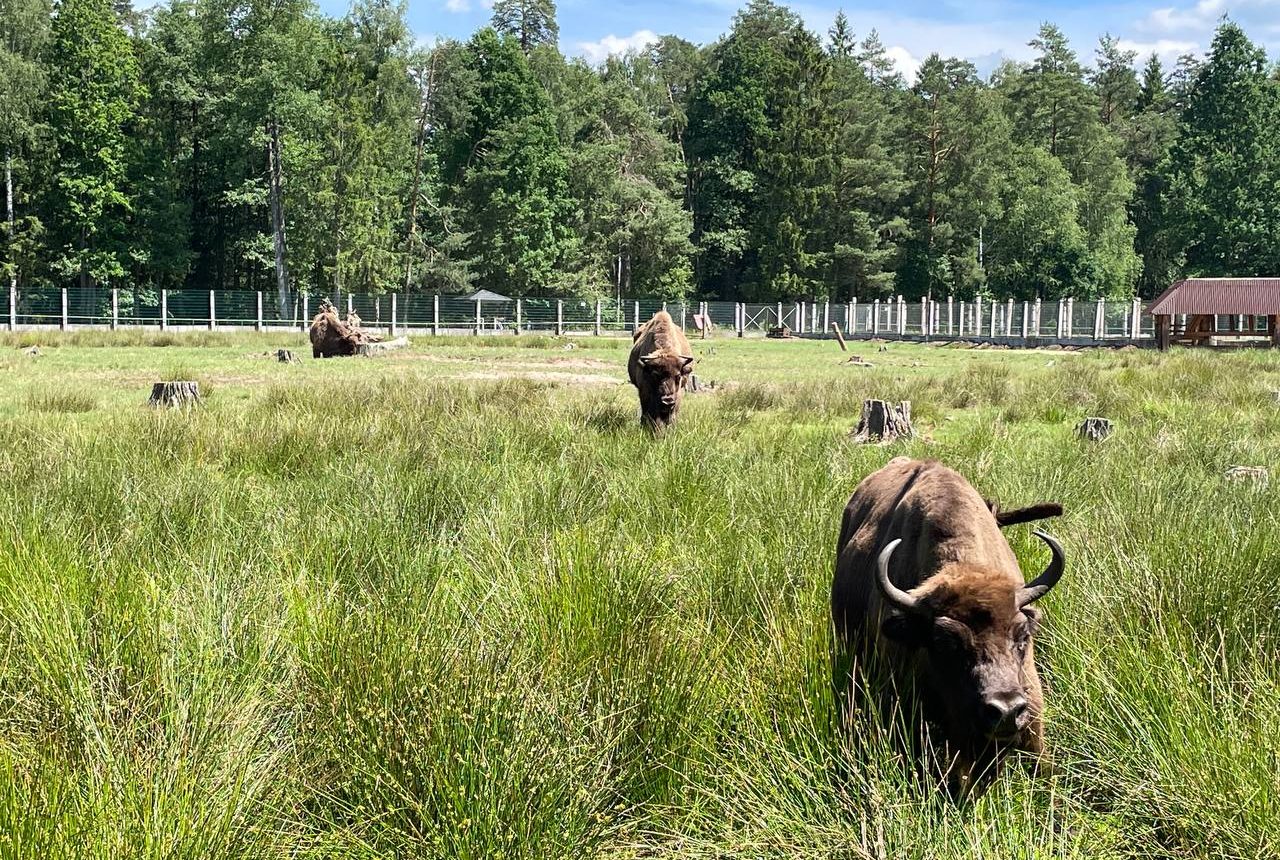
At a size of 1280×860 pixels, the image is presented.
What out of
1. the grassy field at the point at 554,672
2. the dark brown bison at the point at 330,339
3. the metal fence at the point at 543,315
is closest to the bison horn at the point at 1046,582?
the grassy field at the point at 554,672

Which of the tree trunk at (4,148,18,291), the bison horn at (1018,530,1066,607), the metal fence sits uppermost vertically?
the tree trunk at (4,148,18,291)

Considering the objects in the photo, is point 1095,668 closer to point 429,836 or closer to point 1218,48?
point 429,836

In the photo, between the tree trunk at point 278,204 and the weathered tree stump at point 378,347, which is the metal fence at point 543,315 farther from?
the weathered tree stump at point 378,347

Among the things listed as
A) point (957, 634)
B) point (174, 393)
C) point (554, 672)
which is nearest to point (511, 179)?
point (174, 393)

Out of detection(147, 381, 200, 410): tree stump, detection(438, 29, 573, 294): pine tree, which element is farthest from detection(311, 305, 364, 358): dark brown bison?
detection(438, 29, 573, 294): pine tree

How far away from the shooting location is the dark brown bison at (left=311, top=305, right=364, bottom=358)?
28.4 m

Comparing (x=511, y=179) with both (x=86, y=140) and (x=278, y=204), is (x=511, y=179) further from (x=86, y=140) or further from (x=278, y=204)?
(x=86, y=140)

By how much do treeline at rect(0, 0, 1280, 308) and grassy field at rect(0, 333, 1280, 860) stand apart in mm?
51378

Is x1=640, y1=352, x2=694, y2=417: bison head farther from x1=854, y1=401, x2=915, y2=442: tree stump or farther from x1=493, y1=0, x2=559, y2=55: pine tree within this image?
x1=493, y1=0, x2=559, y2=55: pine tree

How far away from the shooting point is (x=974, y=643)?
3.20 metres

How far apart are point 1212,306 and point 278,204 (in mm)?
45963

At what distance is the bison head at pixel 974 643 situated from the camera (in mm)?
3135

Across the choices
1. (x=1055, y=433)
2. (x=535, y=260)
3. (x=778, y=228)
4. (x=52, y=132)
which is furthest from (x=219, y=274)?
(x=1055, y=433)

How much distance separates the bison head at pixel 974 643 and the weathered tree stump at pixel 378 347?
2742cm
